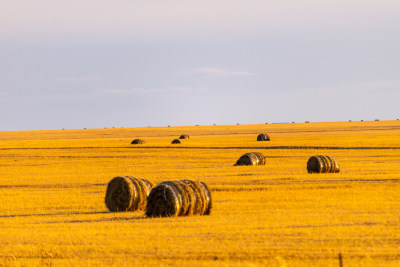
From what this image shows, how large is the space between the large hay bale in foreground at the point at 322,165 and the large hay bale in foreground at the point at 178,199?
15.9 metres

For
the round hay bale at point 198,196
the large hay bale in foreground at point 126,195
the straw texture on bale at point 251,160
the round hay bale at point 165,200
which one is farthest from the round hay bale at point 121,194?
the straw texture on bale at point 251,160

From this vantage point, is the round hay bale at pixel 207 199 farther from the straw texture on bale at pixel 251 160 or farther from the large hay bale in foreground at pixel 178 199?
the straw texture on bale at pixel 251 160

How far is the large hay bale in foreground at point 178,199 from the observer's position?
17.7 meters

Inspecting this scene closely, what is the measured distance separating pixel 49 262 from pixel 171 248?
7.46ft

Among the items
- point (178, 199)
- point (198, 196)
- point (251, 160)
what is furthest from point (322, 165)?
point (178, 199)

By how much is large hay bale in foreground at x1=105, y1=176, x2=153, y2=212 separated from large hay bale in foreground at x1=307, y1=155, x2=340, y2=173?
14335 mm

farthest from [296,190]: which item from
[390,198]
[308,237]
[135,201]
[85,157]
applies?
[85,157]

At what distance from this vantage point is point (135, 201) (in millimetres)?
20516

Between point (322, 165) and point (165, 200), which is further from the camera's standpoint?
point (322, 165)

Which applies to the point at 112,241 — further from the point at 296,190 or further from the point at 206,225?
the point at 296,190

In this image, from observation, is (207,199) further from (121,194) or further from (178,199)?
(121,194)

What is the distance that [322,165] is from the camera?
1316 inches

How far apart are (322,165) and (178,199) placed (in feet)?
55.1

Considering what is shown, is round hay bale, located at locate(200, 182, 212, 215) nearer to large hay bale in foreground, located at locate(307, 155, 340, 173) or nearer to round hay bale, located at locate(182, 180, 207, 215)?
round hay bale, located at locate(182, 180, 207, 215)
